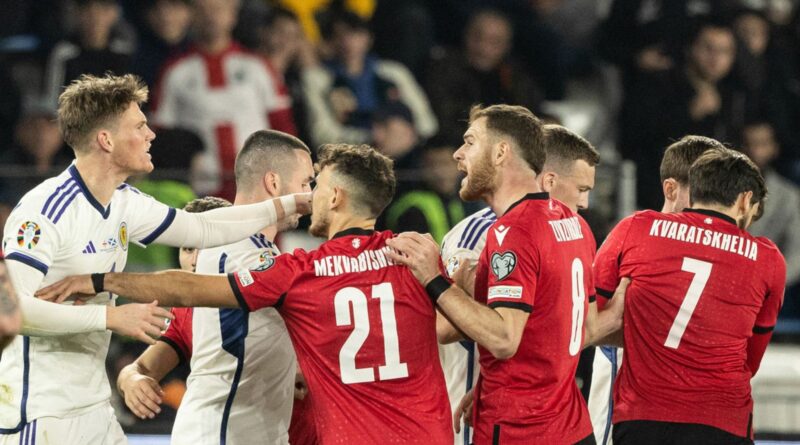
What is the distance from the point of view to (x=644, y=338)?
5121mm

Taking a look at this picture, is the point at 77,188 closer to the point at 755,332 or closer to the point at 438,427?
the point at 438,427

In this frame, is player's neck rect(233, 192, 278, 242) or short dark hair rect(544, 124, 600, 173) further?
short dark hair rect(544, 124, 600, 173)

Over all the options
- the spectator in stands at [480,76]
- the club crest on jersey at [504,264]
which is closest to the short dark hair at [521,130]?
the club crest on jersey at [504,264]

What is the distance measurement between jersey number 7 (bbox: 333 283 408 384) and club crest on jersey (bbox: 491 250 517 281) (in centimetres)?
44

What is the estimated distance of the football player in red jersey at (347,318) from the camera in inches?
181

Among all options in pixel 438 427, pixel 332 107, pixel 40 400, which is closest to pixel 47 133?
pixel 332 107

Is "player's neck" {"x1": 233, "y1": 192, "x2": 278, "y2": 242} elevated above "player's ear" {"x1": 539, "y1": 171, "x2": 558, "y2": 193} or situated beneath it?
situated beneath

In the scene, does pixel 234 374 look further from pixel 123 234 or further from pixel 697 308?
pixel 697 308

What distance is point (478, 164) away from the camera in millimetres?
4875

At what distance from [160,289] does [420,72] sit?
7.39 meters

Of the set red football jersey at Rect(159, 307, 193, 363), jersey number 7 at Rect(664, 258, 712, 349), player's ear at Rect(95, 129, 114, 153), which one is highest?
player's ear at Rect(95, 129, 114, 153)

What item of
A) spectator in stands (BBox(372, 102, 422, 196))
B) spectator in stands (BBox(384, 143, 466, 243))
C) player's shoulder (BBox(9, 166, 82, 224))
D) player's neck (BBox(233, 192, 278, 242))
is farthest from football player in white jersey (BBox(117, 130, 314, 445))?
spectator in stands (BBox(372, 102, 422, 196))

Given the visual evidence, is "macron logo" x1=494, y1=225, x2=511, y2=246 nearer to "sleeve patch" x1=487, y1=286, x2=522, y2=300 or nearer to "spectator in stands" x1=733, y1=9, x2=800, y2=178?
"sleeve patch" x1=487, y1=286, x2=522, y2=300

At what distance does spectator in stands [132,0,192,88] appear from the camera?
10.8m
